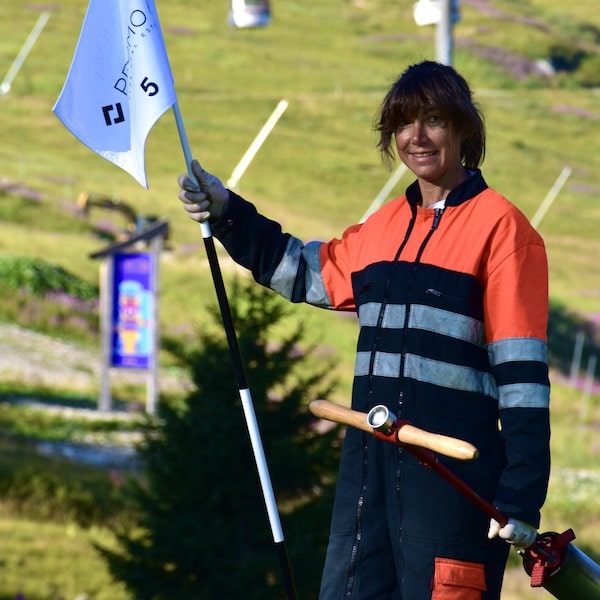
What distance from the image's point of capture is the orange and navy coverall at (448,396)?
3.54m

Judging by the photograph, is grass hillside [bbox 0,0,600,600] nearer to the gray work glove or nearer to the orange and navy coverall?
the orange and navy coverall

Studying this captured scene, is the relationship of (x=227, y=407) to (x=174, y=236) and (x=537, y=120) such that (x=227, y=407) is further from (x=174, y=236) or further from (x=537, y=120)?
(x=537, y=120)

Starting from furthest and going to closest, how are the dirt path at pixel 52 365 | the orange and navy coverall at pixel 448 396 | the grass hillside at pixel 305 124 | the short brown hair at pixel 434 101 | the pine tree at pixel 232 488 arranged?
the grass hillside at pixel 305 124, the dirt path at pixel 52 365, the pine tree at pixel 232 488, the short brown hair at pixel 434 101, the orange and navy coverall at pixel 448 396

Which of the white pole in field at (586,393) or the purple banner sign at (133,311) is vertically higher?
the purple banner sign at (133,311)

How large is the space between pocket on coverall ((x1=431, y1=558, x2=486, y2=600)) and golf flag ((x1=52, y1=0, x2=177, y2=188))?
132 cm

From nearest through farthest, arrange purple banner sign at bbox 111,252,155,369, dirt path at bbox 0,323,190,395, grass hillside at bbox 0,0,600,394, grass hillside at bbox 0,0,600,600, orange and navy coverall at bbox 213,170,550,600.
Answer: orange and navy coverall at bbox 213,170,550,600 < purple banner sign at bbox 111,252,155,369 < dirt path at bbox 0,323,190,395 < grass hillside at bbox 0,0,600,600 < grass hillside at bbox 0,0,600,394

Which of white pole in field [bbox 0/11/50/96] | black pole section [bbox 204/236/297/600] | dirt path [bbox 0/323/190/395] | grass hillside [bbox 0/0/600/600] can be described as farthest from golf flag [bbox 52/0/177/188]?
white pole in field [bbox 0/11/50/96]

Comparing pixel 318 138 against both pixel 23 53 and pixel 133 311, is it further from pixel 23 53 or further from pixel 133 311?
pixel 133 311

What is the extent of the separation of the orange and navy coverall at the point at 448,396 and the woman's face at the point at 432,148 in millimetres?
66

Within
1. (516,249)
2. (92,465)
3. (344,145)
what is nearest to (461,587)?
(516,249)

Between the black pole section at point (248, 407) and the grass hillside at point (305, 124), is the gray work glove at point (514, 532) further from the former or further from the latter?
the grass hillside at point (305, 124)

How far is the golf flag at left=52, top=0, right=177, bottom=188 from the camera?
4.09m

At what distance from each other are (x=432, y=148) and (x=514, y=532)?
984 mm

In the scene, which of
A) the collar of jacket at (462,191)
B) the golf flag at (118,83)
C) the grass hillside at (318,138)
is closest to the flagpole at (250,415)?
the golf flag at (118,83)
